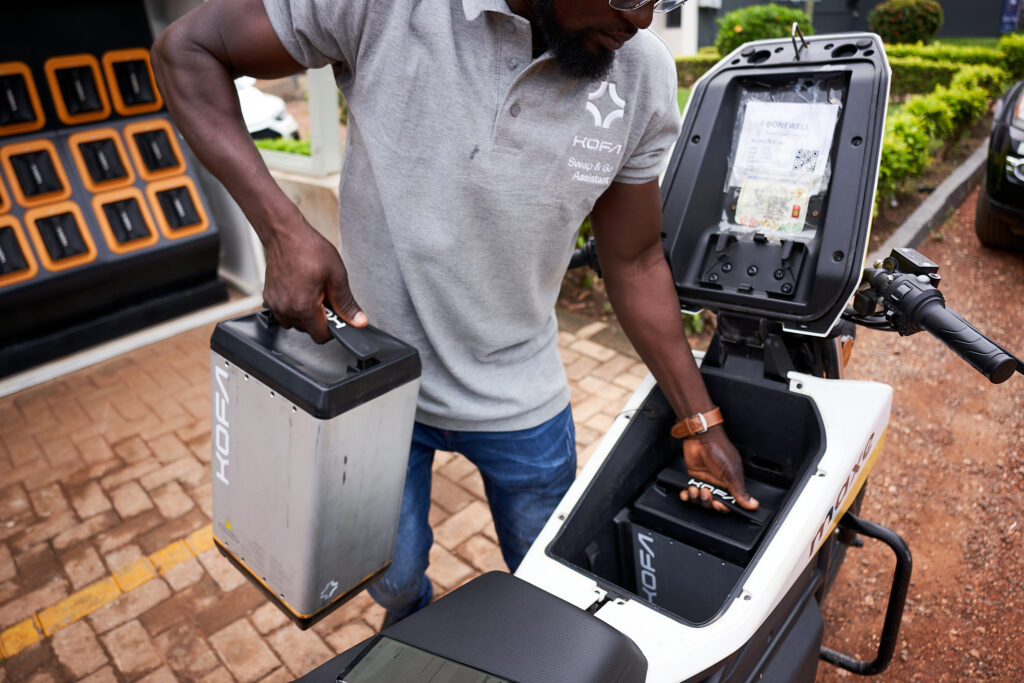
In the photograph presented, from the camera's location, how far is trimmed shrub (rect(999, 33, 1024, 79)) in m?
11.2

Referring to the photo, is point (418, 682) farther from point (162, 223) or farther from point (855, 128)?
point (162, 223)

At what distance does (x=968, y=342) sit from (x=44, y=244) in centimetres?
436

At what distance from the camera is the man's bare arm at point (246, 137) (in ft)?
4.50

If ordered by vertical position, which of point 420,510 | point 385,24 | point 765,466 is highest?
point 385,24

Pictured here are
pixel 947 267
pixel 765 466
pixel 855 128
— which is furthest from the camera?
pixel 947 267

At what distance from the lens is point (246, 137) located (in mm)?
1473

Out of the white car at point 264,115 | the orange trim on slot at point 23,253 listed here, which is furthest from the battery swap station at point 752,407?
the white car at point 264,115

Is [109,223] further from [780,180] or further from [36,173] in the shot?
[780,180]

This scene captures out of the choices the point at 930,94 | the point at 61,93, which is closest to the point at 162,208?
the point at 61,93

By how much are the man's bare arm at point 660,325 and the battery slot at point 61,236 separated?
3521mm

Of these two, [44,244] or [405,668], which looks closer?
[405,668]

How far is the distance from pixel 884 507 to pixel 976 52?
11573 mm

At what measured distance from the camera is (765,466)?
1938mm

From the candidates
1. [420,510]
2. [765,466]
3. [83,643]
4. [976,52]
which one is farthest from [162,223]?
[976,52]
